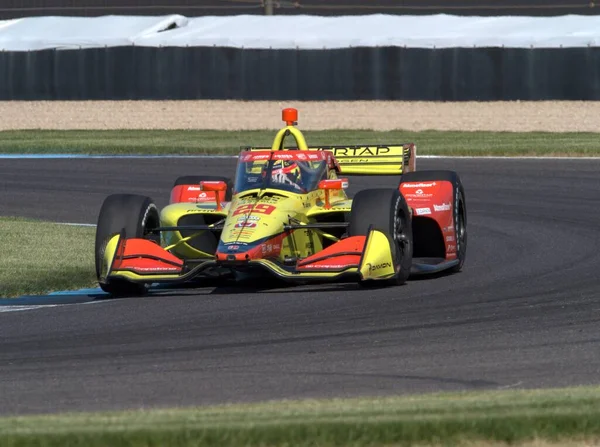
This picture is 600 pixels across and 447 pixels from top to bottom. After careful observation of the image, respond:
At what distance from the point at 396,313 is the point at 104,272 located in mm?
2747

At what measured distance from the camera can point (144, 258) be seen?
1105cm

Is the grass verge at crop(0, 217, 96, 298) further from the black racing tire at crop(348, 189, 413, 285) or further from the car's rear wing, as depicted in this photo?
the black racing tire at crop(348, 189, 413, 285)

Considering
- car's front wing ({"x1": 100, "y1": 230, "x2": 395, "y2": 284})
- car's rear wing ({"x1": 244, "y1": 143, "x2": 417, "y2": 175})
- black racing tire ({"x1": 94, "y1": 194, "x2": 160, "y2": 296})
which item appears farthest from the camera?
car's rear wing ({"x1": 244, "y1": 143, "x2": 417, "y2": 175})

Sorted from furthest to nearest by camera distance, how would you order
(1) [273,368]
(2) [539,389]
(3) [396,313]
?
(3) [396,313] → (1) [273,368] → (2) [539,389]

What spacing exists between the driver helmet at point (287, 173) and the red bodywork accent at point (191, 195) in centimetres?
143

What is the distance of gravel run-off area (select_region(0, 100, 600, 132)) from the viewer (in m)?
30.4

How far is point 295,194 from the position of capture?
11.5m

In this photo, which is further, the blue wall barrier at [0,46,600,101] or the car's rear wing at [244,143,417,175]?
the blue wall barrier at [0,46,600,101]

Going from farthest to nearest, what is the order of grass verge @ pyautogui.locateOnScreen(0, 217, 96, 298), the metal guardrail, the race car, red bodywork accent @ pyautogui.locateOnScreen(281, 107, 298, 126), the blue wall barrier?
the metal guardrail < the blue wall barrier < red bodywork accent @ pyautogui.locateOnScreen(281, 107, 298, 126) < grass verge @ pyautogui.locateOnScreen(0, 217, 96, 298) < the race car

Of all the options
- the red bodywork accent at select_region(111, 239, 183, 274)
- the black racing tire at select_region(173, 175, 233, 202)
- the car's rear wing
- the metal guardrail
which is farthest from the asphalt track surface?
the metal guardrail

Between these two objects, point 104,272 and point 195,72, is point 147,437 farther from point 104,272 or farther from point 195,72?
point 195,72

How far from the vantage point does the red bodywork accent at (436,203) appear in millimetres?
12266

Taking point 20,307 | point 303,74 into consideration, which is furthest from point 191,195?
point 303,74

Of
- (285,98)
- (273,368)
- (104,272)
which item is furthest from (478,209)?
(285,98)
